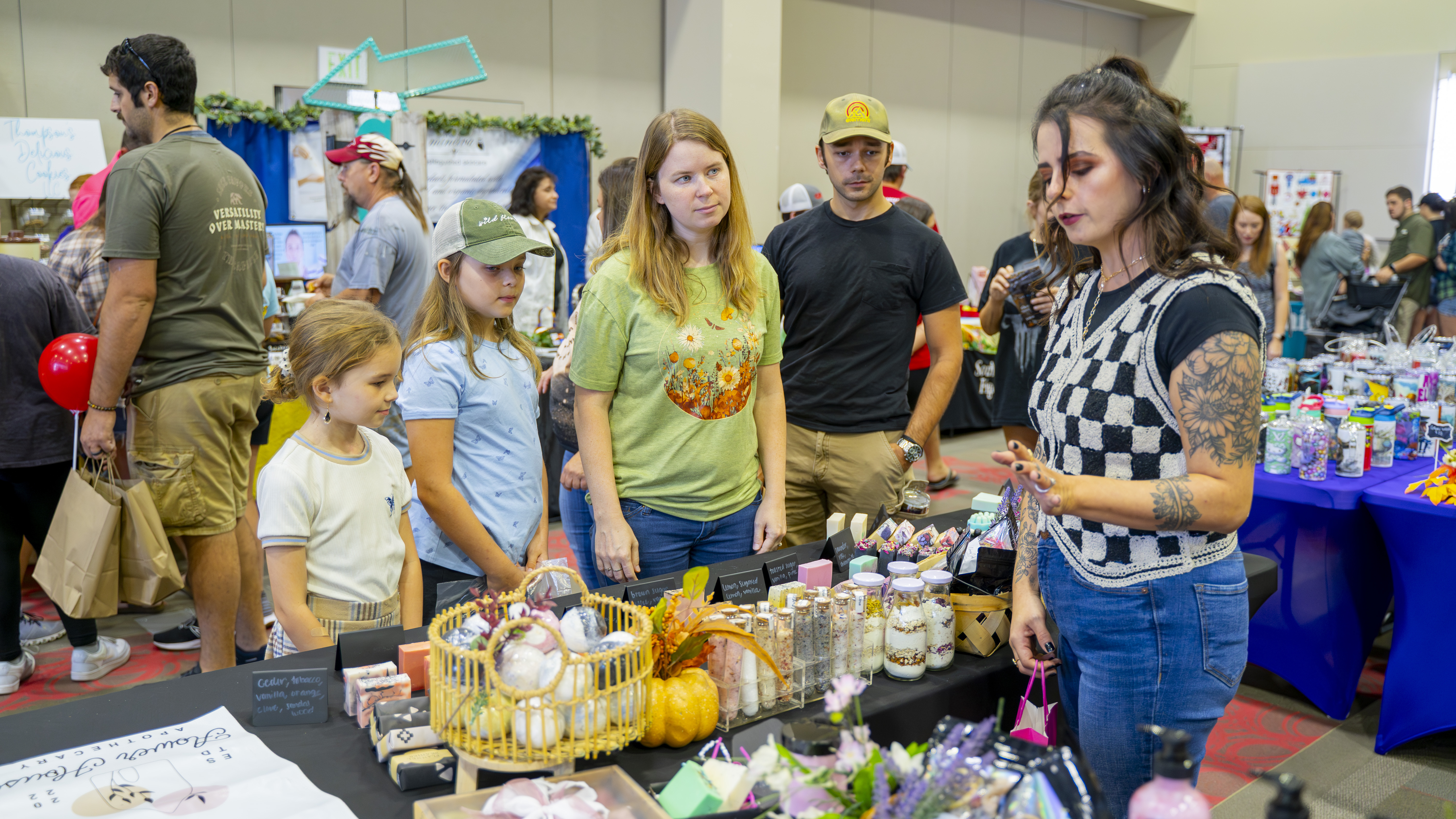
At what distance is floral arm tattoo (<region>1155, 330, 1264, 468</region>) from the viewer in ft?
3.88

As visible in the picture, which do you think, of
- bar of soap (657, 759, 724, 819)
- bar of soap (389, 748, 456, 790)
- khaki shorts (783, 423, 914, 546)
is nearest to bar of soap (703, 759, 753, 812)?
bar of soap (657, 759, 724, 819)

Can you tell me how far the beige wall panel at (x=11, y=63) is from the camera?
491 cm

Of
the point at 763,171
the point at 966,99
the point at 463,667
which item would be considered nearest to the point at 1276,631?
the point at 463,667

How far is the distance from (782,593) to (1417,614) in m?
2.01

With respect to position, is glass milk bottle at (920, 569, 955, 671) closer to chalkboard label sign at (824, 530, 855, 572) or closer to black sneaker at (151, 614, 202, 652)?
chalkboard label sign at (824, 530, 855, 572)

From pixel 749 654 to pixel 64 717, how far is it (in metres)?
0.90

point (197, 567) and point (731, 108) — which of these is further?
point (731, 108)

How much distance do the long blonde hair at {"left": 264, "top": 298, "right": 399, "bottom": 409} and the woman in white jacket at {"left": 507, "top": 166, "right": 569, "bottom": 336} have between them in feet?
11.4

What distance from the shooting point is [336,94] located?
5.73 m

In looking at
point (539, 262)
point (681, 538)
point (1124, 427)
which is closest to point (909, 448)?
point (681, 538)

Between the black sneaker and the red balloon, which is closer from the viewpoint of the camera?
the red balloon

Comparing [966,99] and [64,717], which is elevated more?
[966,99]

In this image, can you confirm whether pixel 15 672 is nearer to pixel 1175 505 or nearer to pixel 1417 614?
pixel 1175 505

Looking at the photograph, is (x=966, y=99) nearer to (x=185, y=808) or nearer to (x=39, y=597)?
(x=39, y=597)
